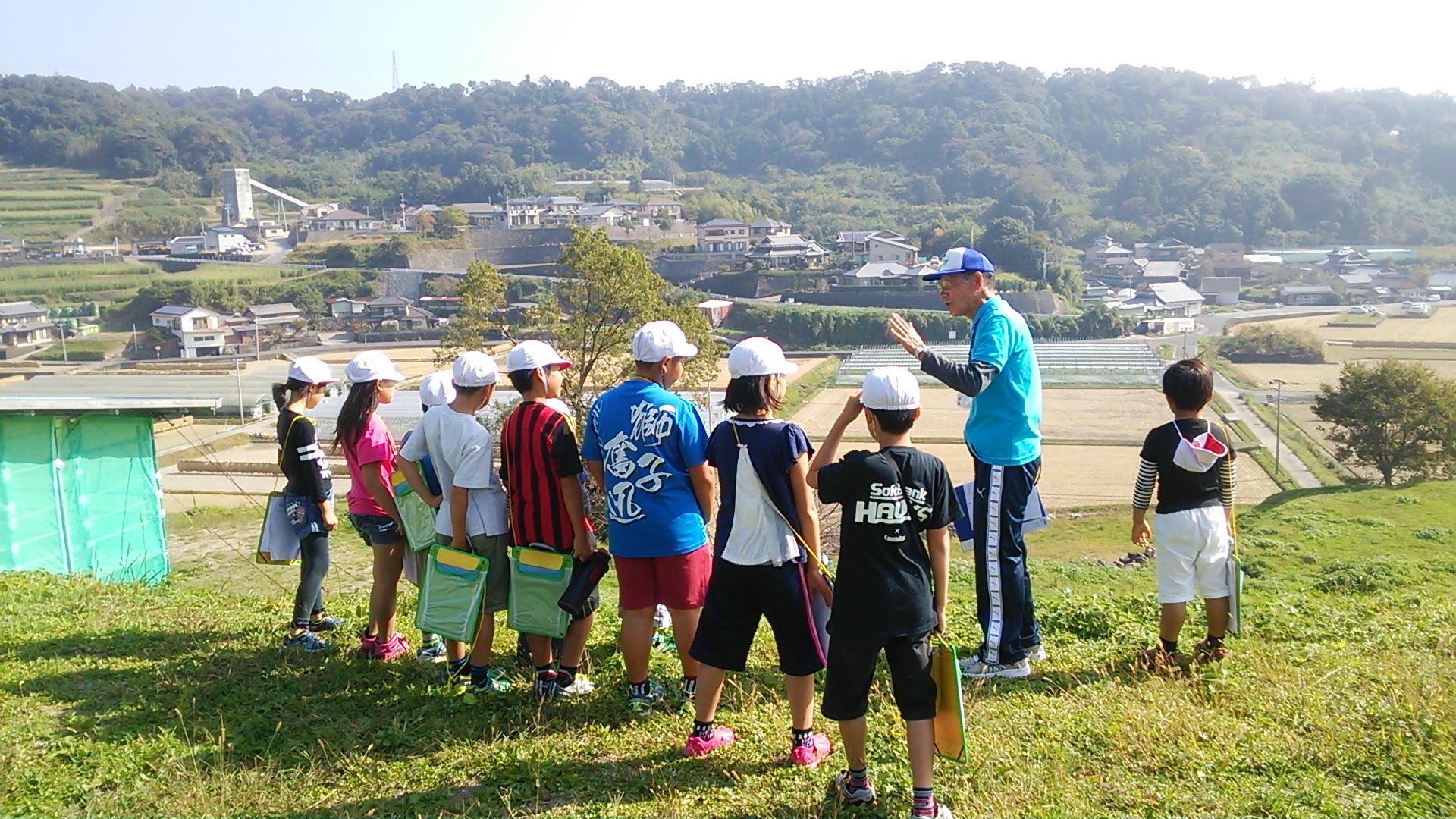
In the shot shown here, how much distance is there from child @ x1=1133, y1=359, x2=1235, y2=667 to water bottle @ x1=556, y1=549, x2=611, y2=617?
2038 mm

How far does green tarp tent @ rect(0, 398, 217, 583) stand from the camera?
7340mm

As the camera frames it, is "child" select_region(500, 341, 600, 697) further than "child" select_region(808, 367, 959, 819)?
Yes

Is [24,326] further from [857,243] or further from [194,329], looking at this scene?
[857,243]

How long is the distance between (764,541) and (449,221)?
67915 millimetres

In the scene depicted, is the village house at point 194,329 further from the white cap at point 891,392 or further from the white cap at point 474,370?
the white cap at point 891,392

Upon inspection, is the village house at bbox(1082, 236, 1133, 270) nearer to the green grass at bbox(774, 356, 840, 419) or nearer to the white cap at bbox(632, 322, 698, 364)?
the green grass at bbox(774, 356, 840, 419)

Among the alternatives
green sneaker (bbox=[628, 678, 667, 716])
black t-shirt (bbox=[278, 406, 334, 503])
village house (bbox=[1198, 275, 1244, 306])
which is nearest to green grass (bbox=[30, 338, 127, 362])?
black t-shirt (bbox=[278, 406, 334, 503])

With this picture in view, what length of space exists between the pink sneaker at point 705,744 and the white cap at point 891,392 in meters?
1.26

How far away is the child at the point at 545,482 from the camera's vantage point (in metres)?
3.83

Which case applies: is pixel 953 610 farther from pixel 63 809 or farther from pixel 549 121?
pixel 549 121

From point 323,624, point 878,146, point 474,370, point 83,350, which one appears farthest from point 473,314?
point 878,146

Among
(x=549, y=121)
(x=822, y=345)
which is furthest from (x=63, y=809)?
(x=549, y=121)

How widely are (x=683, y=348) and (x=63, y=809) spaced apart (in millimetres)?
2436

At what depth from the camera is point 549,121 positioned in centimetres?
12638
